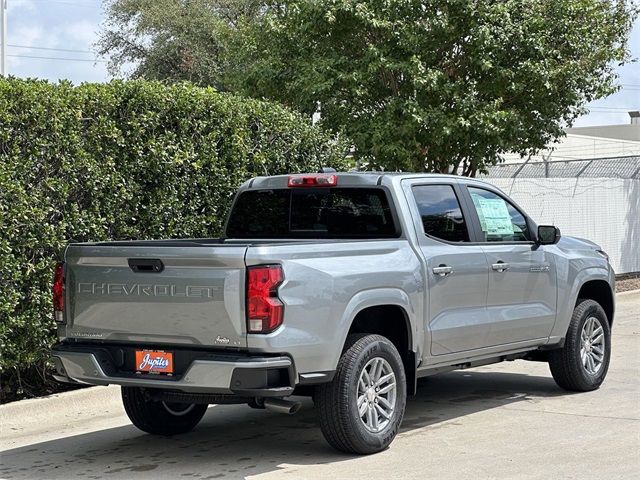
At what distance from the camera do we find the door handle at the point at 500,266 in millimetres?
8672

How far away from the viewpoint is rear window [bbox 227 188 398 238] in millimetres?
8203

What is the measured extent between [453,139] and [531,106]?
1.61 m

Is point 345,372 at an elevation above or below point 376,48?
below

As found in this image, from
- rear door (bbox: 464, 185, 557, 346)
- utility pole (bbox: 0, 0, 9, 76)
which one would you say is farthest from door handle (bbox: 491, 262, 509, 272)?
utility pole (bbox: 0, 0, 9, 76)

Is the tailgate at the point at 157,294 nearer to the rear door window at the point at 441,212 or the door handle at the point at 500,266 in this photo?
the rear door window at the point at 441,212

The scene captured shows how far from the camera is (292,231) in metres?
8.56

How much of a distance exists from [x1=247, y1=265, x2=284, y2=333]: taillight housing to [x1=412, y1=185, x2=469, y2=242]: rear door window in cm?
188

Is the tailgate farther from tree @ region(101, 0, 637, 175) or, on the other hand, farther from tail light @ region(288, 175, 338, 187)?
tree @ region(101, 0, 637, 175)

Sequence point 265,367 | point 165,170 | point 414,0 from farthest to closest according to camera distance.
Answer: point 414,0, point 165,170, point 265,367

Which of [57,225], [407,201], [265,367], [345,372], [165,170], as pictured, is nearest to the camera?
[265,367]

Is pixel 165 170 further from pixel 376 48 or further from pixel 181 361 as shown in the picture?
pixel 376 48

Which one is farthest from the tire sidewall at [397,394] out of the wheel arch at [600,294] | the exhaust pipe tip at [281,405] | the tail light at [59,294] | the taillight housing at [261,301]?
the wheel arch at [600,294]

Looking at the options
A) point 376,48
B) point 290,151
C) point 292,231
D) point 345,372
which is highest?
point 376,48

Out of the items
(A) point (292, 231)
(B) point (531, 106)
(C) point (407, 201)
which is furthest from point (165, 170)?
(B) point (531, 106)
